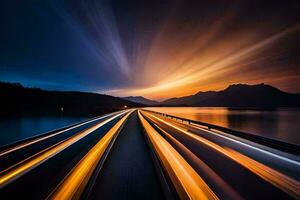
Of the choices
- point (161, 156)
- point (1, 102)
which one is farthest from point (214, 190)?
point (1, 102)

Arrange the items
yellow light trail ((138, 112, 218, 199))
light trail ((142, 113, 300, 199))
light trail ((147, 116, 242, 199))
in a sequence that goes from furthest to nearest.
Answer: light trail ((142, 113, 300, 199)) < light trail ((147, 116, 242, 199)) < yellow light trail ((138, 112, 218, 199))

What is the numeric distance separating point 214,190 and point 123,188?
2.23 meters

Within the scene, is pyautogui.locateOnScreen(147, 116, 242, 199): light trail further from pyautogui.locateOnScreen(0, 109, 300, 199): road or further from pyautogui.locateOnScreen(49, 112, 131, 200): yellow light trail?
pyautogui.locateOnScreen(49, 112, 131, 200): yellow light trail

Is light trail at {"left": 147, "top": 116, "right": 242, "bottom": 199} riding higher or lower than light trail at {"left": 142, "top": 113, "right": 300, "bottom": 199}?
higher

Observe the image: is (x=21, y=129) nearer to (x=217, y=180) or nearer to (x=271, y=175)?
(x=217, y=180)

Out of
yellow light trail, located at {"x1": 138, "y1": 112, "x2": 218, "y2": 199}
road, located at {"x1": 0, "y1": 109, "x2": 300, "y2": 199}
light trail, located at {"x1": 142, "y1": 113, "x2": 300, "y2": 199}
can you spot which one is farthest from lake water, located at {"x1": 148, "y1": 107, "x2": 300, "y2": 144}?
yellow light trail, located at {"x1": 138, "y1": 112, "x2": 218, "y2": 199}

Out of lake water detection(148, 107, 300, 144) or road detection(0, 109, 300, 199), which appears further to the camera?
lake water detection(148, 107, 300, 144)

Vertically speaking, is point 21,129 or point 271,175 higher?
point 271,175

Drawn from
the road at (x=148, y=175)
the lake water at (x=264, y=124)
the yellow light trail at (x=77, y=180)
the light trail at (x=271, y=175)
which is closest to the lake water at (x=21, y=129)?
the road at (x=148, y=175)

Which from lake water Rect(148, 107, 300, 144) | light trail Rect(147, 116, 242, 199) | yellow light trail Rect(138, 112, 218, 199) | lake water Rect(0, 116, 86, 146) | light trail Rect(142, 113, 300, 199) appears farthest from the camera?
lake water Rect(148, 107, 300, 144)

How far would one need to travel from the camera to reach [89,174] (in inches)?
225

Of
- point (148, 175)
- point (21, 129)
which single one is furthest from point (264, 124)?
point (21, 129)

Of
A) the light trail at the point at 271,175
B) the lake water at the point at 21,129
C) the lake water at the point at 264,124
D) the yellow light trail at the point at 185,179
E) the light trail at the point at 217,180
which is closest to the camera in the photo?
the yellow light trail at the point at 185,179

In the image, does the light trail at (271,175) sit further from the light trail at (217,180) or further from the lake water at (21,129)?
the lake water at (21,129)
